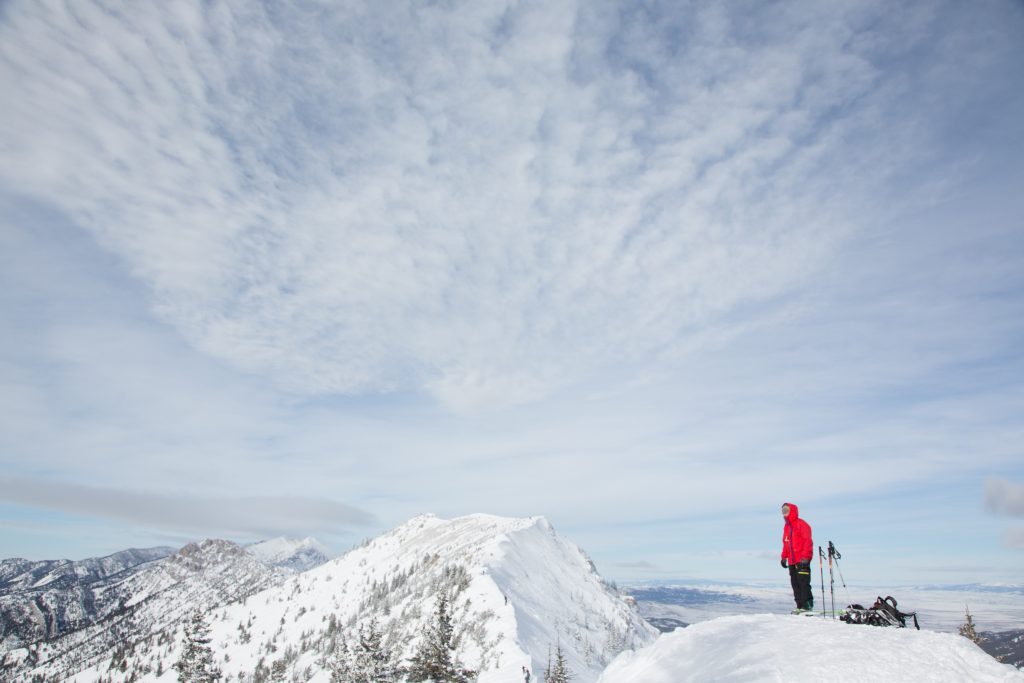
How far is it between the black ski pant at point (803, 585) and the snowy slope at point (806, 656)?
525cm

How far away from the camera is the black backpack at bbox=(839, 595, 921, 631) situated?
1415 centimetres

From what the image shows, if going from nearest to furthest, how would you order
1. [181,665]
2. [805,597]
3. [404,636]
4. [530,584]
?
[805,597]
[181,665]
[404,636]
[530,584]

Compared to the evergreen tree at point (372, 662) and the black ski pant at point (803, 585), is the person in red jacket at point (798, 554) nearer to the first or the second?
the black ski pant at point (803, 585)

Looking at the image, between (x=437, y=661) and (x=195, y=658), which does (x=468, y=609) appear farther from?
(x=437, y=661)

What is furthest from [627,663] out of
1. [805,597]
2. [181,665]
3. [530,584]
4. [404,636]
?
[530,584]

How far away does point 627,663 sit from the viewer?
13.2 metres

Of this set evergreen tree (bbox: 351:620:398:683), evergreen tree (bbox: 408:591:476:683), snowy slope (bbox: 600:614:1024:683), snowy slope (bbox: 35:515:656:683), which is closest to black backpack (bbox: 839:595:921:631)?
snowy slope (bbox: 600:614:1024:683)

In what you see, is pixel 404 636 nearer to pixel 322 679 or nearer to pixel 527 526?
pixel 322 679

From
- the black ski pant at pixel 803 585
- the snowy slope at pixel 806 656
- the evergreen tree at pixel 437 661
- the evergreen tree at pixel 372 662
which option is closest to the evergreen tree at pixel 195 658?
the evergreen tree at pixel 372 662

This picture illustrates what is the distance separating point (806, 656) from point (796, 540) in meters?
9.03

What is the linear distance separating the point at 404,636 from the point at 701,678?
349ft

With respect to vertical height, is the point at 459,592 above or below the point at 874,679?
below

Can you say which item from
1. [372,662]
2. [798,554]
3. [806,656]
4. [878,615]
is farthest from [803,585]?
[372,662]

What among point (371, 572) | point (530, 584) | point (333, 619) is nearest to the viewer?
point (530, 584)
